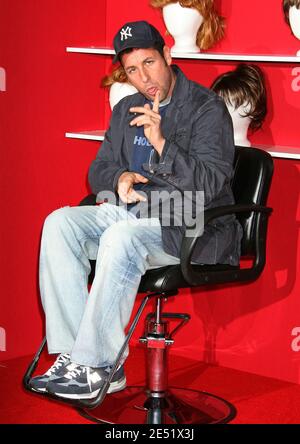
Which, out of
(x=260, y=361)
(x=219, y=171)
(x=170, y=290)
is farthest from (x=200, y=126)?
(x=260, y=361)

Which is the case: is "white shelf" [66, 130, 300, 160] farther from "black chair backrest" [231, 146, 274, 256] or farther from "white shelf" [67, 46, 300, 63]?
"white shelf" [67, 46, 300, 63]

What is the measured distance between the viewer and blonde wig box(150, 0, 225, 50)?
3.47 meters

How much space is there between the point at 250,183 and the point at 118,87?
0.85m

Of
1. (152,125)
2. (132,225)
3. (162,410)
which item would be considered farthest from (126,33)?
(162,410)

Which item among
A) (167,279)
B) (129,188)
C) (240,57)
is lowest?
(167,279)

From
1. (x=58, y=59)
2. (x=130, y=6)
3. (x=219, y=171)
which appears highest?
(x=130, y=6)

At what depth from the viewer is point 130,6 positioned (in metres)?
3.88

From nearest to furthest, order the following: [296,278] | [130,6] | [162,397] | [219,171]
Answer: [219,171] < [162,397] < [296,278] < [130,6]

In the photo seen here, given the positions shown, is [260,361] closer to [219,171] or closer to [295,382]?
[295,382]

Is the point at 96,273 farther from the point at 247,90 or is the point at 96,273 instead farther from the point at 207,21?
the point at 207,21

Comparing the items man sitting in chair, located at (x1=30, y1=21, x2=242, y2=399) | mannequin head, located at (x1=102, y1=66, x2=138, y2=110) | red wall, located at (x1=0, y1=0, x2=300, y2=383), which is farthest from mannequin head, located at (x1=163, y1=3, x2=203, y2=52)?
→ man sitting in chair, located at (x1=30, y1=21, x2=242, y2=399)

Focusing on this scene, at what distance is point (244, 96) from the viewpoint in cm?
344

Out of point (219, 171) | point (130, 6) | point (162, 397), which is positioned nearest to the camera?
point (219, 171)

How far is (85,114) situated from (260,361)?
1.30m
